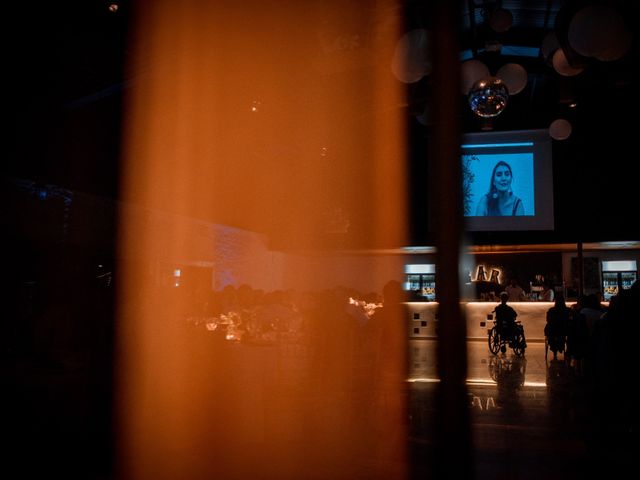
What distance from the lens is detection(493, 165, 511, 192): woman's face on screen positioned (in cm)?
914

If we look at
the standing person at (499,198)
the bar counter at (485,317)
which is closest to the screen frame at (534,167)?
the standing person at (499,198)

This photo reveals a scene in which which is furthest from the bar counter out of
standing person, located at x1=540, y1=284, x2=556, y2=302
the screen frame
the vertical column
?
the vertical column

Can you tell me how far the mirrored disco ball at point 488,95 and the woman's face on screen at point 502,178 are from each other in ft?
17.7

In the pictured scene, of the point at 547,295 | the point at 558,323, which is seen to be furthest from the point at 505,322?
the point at 547,295

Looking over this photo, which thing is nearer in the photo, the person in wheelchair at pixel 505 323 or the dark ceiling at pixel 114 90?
the dark ceiling at pixel 114 90

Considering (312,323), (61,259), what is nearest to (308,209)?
(61,259)

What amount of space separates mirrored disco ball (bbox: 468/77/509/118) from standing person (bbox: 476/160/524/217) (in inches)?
211

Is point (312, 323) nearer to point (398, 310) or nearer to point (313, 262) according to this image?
point (398, 310)

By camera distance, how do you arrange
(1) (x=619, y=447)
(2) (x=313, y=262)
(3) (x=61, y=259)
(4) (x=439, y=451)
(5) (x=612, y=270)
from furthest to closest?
(2) (x=313, y=262), (5) (x=612, y=270), (3) (x=61, y=259), (1) (x=619, y=447), (4) (x=439, y=451)

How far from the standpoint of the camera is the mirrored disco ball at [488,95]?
3.91m

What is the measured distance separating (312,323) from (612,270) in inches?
372

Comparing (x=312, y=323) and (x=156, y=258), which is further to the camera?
(x=156, y=258)

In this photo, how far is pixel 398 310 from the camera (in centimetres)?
506

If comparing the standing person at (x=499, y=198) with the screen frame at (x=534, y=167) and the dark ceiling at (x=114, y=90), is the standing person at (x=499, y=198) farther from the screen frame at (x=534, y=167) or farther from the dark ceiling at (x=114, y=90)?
the dark ceiling at (x=114, y=90)
